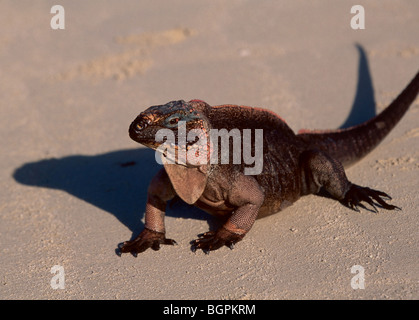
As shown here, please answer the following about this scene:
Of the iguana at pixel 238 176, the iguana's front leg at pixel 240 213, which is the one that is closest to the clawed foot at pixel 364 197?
the iguana at pixel 238 176

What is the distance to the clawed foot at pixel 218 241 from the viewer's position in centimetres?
426

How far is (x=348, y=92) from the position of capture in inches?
263

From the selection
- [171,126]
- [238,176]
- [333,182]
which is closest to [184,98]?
[333,182]

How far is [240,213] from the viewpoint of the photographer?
426 cm

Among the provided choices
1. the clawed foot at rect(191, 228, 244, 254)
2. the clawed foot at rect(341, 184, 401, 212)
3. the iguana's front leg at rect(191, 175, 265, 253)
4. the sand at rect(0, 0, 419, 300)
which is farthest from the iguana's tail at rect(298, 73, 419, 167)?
the clawed foot at rect(191, 228, 244, 254)

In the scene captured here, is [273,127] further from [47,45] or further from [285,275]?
[47,45]

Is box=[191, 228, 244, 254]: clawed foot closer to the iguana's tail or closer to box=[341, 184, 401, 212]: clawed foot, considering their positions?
box=[341, 184, 401, 212]: clawed foot

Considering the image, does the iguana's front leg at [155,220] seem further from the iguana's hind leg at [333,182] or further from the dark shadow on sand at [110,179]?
the iguana's hind leg at [333,182]

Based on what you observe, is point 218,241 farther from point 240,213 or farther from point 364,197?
point 364,197

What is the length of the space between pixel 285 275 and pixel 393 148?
2.15 m

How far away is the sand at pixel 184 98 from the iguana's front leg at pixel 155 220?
0.09 metres

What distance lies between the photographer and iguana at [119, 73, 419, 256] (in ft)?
13.0

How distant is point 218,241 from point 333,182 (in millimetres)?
1071

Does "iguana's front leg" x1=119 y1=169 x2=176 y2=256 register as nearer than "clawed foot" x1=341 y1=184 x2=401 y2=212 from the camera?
Yes
